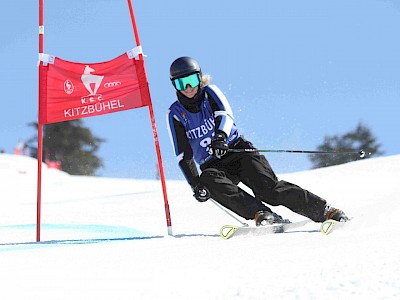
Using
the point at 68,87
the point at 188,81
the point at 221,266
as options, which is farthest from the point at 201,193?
the point at 68,87

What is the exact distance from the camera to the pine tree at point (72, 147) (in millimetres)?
40781

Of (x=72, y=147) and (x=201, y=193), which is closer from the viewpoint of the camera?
(x=201, y=193)

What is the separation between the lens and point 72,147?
4222 cm

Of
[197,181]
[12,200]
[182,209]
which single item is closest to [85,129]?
[12,200]

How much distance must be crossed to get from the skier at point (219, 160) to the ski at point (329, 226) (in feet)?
0.66

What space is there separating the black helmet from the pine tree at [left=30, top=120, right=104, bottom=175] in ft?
119

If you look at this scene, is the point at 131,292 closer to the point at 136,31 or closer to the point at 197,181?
the point at 197,181

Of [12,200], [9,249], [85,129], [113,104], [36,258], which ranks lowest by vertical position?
[36,258]

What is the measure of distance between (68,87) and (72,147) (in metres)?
37.6

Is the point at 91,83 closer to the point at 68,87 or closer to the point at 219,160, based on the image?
the point at 68,87

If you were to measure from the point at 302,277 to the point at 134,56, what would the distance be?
3578mm

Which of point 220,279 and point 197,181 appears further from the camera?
point 197,181

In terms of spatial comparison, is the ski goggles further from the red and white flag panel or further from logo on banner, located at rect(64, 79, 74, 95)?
logo on banner, located at rect(64, 79, 74, 95)

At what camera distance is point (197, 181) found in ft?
15.1
